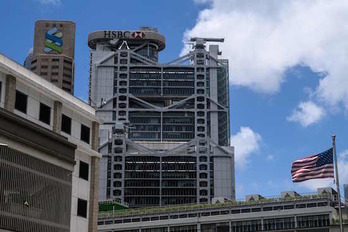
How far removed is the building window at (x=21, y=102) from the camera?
62641mm

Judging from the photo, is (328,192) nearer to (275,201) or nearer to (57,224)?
(275,201)

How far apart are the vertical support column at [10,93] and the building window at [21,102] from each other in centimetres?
98

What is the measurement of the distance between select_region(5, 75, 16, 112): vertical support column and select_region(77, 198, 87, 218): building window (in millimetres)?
14980

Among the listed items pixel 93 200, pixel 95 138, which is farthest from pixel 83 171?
pixel 95 138

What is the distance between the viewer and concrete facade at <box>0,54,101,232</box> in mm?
61219

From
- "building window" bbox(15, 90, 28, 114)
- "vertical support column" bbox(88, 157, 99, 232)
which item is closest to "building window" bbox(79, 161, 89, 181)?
"vertical support column" bbox(88, 157, 99, 232)

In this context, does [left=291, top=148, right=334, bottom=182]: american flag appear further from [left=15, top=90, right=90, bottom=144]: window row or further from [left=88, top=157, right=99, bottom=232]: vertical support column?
[left=15, top=90, right=90, bottom=144]: window row

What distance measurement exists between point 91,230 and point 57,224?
317 inches

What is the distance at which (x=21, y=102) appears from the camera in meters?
63.3

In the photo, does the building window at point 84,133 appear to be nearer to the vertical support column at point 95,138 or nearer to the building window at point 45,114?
the vertical support column at point 95,138

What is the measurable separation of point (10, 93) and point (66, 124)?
1072 centimetres

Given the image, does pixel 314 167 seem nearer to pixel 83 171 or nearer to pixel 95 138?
pixel 83 171

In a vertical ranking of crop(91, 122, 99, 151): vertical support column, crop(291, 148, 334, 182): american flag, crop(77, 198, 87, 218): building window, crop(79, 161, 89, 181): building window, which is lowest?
crop(77, 198, 87, 218): building window

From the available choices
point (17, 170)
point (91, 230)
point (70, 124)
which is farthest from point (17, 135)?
point (91, 230)
